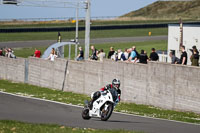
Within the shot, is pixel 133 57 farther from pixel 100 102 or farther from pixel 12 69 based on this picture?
pixel 12 69

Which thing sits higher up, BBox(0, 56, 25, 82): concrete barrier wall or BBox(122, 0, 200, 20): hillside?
BBox(122, 0, 200, 20): hillside

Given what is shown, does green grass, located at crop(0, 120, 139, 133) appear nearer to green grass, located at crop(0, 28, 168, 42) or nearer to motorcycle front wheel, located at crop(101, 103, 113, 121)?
motorcycle front wheel, located at crop(101, 103, 113, 121)

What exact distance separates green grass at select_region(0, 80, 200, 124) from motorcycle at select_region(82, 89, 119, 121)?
4.65 m

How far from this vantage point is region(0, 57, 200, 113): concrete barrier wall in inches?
896

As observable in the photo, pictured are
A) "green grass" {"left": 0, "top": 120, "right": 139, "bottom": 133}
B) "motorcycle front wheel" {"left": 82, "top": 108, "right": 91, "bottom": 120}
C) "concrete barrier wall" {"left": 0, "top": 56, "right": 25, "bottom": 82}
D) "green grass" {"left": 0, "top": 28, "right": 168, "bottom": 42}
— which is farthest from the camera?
"green grass" {"left": 0, "top": 28, "right": 168, "bottom": 42}

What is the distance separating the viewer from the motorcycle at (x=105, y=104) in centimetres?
1617

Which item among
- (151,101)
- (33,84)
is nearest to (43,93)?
(33,84)

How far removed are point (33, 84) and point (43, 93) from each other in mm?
4656

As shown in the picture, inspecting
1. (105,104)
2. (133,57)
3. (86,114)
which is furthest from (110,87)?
(133,57)

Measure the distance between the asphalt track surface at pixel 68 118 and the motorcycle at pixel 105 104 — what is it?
0.30 m

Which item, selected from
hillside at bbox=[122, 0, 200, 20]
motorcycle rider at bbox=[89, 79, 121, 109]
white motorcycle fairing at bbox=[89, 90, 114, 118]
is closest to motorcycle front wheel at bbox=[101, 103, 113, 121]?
white motorcycle fairing at bbox=[89, 90, 114, 118]

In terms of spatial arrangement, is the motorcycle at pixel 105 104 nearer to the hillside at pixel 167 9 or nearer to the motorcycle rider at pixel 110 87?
the motorcycle rider at pixel 110 87

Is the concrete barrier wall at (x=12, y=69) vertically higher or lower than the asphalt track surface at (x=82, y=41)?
lower

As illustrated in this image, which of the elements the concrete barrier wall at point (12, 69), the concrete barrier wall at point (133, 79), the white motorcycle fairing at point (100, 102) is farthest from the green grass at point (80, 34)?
the white motorcycle fairing at point (100, 102)
